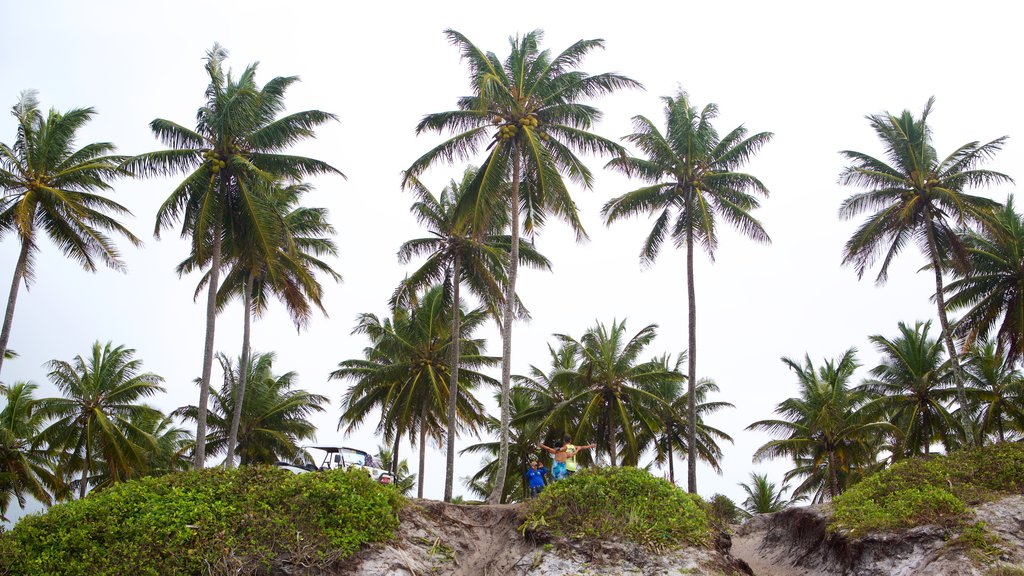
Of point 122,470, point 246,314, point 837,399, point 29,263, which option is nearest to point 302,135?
point 246,314

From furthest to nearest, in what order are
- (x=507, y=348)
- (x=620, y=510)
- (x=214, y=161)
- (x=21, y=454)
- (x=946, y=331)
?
(x=21, y=454)
(x=946, y=331)
(x=214, y=161)
(x=507, y=348)
(x=620, y=510)

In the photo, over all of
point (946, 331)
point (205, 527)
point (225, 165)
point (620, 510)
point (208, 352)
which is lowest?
point (205, 527)

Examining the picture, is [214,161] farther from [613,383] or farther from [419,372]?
[613,383]

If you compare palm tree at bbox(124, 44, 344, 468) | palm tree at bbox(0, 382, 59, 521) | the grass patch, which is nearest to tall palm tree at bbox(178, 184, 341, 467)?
palm tree at bbox(124, 44, 344, 468)

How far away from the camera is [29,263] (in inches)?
893

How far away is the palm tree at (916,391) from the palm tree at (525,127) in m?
17.4

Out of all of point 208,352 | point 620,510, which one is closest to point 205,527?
point 620,510

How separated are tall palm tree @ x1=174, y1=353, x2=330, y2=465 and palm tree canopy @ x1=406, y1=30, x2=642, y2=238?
16.8 m

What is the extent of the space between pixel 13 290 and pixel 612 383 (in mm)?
21663

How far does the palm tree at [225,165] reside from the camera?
20750 mm

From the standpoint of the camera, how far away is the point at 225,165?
21312 millimetres

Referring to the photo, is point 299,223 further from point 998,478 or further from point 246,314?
point 998,478

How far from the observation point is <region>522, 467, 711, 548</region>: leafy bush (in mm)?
13250

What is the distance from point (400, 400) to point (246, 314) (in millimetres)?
6928
